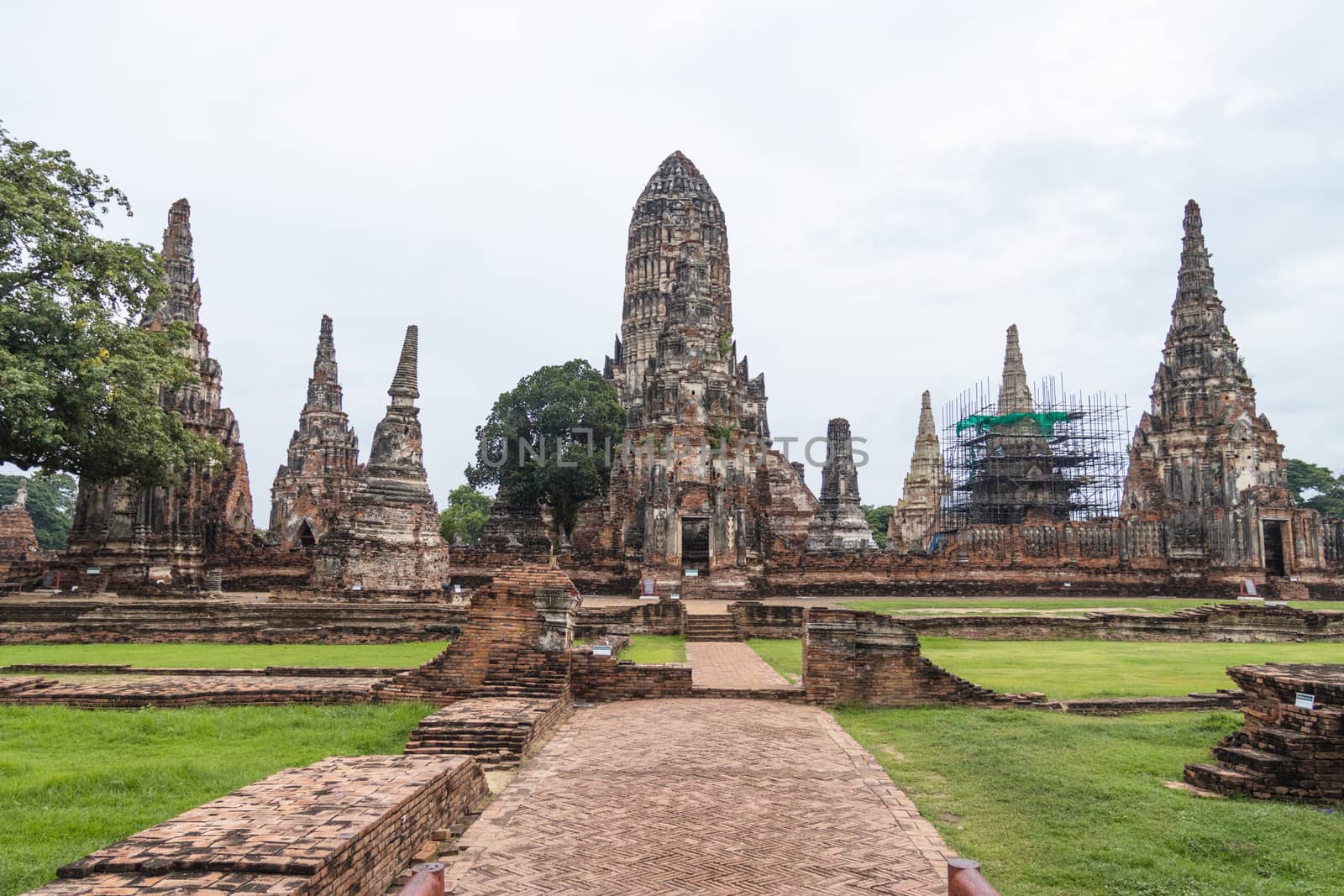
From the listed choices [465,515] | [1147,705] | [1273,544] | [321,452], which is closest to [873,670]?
[1147,705]

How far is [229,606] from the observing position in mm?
18578

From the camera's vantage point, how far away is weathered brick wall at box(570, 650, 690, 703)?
35.3 ft

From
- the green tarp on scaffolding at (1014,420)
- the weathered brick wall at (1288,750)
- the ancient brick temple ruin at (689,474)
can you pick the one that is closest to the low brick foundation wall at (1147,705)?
the weathered brick wall at (1288,750)

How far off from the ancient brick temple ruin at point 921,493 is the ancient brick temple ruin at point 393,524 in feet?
109

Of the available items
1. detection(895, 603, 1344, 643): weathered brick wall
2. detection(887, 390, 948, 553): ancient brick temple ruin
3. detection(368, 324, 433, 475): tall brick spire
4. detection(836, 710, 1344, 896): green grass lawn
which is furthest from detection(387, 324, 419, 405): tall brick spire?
detection(887, 390, 948, 553): ancient brick temple ruin

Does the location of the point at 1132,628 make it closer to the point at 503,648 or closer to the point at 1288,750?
the point at 1288,750

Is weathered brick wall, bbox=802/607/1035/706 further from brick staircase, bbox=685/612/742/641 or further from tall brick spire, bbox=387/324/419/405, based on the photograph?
tall brick spire, bbox=387/324/419/405

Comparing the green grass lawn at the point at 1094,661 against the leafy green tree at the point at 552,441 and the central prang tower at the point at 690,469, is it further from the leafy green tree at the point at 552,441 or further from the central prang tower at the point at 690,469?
the leafy green tree at the point at 552,441

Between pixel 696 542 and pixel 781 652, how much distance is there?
40.6 feet

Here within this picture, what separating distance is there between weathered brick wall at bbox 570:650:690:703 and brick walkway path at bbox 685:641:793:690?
22 centimetres

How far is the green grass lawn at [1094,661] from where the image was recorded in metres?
11.8

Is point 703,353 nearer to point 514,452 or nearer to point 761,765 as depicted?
point 514,452

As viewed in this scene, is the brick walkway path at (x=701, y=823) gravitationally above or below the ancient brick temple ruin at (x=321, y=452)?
below

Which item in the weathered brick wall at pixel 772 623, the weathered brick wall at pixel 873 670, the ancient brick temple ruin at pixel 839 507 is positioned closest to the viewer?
the weathered brick wall at pixel 873 670
